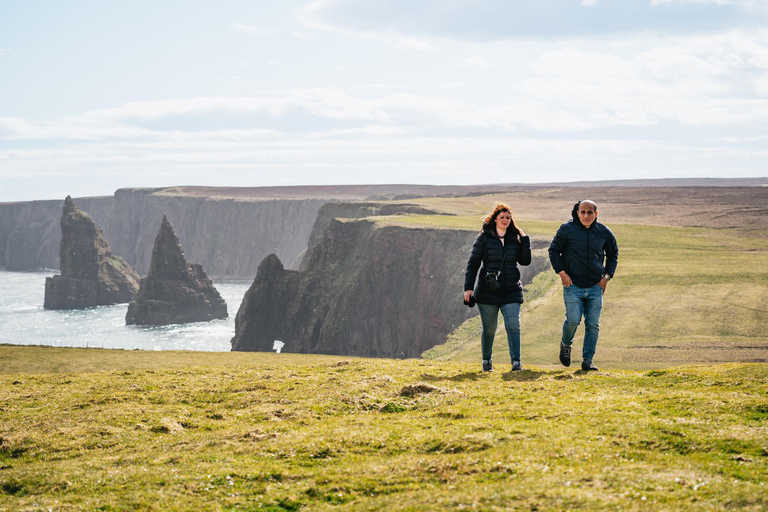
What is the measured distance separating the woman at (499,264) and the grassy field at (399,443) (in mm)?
1701

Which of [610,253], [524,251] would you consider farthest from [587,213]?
[524,251]

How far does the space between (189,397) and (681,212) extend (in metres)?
150

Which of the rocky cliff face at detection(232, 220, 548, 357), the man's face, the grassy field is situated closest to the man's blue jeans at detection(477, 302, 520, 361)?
the grassy field

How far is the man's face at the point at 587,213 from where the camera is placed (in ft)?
55.0

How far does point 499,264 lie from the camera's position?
17344 mm

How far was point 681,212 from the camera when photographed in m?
151

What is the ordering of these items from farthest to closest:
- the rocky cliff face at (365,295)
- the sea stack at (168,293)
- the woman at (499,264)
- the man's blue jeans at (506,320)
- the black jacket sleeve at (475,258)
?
the sea stack at (168,293)
the rocky cliff face at (365,295)
the man's blue jeans at (506,320)
the black jacket sleeve at (475,258)
the woman at (499,264)

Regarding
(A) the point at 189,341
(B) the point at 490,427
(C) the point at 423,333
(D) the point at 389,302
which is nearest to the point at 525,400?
(B) the point at 490,427

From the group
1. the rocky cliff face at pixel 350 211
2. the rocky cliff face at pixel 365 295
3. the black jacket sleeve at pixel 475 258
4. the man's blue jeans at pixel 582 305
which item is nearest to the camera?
the man's blue jeans at pixel 582 305

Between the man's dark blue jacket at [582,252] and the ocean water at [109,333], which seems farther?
the ocean water at [109,333]

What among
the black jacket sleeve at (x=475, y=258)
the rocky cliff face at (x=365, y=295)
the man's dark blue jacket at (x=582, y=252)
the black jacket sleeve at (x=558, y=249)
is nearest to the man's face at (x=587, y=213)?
the man's dark blue jacket at (x=582, y=252)

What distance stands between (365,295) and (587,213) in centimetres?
8612

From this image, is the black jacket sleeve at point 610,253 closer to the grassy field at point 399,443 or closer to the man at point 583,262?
the man at point 583,262

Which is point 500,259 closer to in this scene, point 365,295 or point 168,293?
point 365,295
